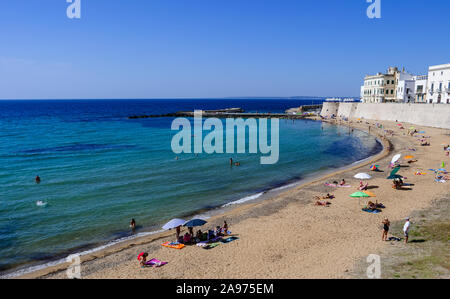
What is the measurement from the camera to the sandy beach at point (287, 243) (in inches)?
517

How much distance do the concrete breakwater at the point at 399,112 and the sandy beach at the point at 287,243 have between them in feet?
115

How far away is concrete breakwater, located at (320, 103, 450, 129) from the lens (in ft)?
174

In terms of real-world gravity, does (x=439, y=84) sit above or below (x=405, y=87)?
below

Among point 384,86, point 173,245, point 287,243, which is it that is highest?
point 384,86

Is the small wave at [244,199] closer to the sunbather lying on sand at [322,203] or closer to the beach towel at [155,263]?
the sunbather lying on sand at [322,203]

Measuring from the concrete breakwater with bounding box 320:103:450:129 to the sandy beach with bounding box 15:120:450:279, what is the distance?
115 feet

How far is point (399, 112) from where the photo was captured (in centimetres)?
6562

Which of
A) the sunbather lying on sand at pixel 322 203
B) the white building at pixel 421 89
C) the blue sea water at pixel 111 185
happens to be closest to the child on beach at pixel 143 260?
the blue sea water at pixel 111 185

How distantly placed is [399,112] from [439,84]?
1009 centimetres

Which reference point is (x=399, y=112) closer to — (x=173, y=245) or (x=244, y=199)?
(x=244, y=199)

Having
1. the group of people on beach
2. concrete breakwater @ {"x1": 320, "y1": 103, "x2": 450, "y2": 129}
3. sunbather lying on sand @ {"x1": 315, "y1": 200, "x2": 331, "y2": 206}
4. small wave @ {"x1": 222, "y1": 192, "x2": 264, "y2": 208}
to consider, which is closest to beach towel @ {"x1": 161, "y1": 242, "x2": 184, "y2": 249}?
the group of people on beach

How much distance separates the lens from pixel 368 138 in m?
56.4

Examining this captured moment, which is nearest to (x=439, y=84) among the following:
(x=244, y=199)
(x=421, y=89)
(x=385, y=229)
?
(x=421, y=89)
